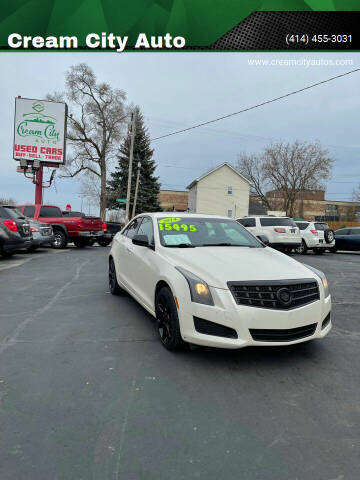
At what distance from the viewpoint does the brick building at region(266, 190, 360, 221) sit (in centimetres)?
4650

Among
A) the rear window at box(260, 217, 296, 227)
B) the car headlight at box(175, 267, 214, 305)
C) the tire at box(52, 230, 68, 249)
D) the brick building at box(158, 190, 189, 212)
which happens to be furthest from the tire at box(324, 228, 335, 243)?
the brick building at box(158, 190, 189, 212)

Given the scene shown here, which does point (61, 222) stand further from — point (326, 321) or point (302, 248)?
point (326, 321)

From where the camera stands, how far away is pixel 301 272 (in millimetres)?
3443

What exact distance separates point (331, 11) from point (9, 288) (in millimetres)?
11055

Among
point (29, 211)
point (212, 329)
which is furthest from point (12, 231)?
point (212, 329)

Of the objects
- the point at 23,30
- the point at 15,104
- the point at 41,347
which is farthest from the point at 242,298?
the point at 15,104

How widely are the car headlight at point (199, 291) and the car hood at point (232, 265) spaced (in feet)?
0.18

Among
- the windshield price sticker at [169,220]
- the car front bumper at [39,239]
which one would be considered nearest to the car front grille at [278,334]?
the windshield price sticker at [169,220]

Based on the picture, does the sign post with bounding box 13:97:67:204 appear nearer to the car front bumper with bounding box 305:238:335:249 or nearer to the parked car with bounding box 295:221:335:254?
the parked car with bounding box 295:221:335:254

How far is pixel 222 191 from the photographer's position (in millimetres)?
48750

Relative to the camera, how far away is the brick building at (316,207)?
153 ft

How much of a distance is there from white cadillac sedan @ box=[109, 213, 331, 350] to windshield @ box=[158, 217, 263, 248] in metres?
0.04

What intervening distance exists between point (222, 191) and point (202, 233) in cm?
4518

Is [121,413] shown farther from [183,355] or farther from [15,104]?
[15,104]
